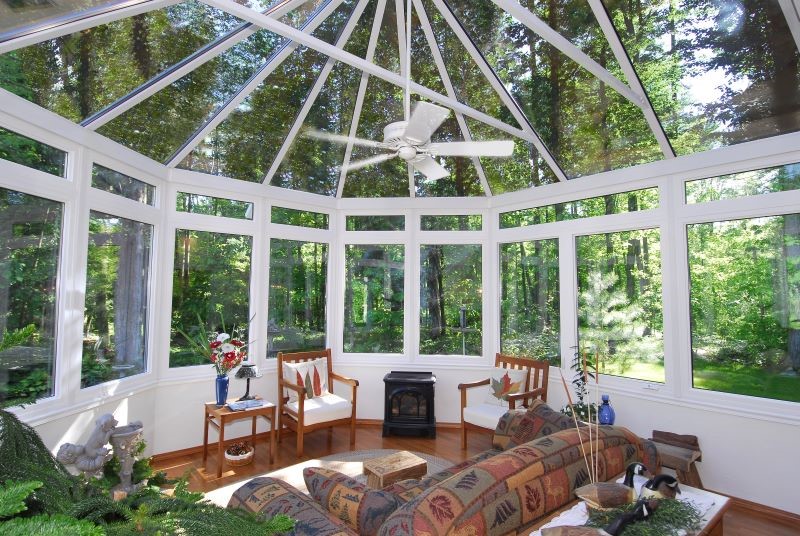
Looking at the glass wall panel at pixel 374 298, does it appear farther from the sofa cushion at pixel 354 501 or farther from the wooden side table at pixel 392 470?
the sofa cushion at pixel 354 501

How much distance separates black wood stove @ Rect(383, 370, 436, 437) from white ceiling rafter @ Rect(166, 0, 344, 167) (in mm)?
3320

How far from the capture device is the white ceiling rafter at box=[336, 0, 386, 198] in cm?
382

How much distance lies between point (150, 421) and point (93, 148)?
103 inches

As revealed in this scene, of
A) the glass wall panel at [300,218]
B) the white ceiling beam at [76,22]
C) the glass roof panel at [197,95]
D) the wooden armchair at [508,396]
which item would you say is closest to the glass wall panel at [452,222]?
the glass wall panel at [300,218]

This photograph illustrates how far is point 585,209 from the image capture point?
4.88m

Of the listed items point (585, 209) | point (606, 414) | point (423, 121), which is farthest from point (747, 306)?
point (423, 121)

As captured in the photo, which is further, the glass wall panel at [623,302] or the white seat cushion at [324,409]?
the white seat cushion at [324,409]

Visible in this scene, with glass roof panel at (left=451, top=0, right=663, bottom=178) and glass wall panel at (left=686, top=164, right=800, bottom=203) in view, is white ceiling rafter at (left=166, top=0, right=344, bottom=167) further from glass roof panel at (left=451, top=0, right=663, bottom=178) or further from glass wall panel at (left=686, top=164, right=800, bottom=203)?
glass wall panel at (left=686, top=164, right=800, bottom=203)

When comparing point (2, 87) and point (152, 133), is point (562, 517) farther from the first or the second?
point (152, 133)

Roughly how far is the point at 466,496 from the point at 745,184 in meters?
3.85

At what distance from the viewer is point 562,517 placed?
182cm

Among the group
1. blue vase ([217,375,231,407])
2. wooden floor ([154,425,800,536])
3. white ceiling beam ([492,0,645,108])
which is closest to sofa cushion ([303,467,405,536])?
wooden floor ([154,425,800,536])

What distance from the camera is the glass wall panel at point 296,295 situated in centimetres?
535

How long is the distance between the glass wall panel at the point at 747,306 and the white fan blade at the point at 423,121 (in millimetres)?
2916
